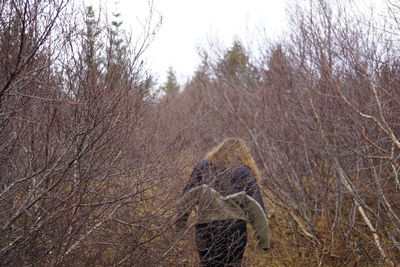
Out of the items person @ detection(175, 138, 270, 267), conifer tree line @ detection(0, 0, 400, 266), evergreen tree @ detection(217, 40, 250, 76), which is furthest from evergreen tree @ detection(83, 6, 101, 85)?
evergreen tree @ detection(217, 40, 250, 76)

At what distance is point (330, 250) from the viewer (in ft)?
19.5

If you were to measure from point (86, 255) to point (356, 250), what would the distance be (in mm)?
3693

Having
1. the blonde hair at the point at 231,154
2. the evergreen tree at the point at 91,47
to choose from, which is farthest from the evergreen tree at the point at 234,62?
the evergreen tree at the point at 91,47

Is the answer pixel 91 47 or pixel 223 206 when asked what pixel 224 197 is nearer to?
pixel 223 206

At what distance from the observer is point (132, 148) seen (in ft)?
14.0

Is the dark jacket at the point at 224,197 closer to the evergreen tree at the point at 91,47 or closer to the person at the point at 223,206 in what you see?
the person at the point at 223,206

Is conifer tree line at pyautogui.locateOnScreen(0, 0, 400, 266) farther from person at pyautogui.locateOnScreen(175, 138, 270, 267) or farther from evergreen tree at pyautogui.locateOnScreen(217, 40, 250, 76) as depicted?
evergreen tree at pyautogui.locateOnScreen(217, 40, 250, 76)

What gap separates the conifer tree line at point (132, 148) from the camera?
3.01 metres

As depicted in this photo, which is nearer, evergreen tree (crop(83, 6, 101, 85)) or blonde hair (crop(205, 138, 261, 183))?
evergreen tree (crop(83, 6, 101, 85))

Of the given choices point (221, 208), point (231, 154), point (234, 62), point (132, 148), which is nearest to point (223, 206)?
point (221, 208)

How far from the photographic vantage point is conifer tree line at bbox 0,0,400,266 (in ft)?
9.86

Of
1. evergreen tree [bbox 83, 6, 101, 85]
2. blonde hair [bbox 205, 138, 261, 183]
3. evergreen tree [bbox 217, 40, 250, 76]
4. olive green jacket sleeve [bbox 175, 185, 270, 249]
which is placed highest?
evergreen tree [bbox 217, 40, 250, 76]

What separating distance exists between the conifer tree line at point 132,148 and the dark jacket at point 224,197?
0.22 m

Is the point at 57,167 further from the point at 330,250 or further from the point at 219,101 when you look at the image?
the point at 219,101
